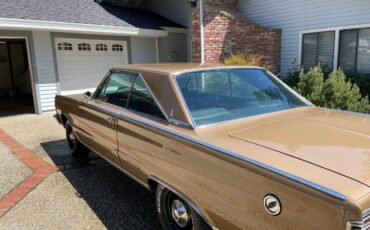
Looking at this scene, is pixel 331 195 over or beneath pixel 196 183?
over

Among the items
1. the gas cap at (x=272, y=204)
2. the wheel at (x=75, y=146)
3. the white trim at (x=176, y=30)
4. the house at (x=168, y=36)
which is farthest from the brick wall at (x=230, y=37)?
the gas cap at (x=272, y=204)

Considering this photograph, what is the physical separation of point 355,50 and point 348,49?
8.0 inches

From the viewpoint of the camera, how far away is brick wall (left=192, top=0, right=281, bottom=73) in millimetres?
9812

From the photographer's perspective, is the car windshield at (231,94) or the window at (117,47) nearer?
the car windshield at (231,94)

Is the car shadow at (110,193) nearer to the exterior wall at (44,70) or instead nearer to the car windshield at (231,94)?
the car windshield at (231,94)

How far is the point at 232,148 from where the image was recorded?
211 centimetres

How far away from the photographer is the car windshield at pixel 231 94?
8.99ft

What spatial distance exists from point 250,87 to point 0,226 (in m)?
2.98

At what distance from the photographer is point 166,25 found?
483 inches

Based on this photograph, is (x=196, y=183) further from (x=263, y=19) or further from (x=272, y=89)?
(x=263, y=19)

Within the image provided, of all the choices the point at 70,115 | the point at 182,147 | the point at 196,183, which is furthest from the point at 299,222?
the point at 70,115

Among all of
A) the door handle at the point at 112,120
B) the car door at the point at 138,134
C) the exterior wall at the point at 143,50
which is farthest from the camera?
the exterior wall at the point at 143,50

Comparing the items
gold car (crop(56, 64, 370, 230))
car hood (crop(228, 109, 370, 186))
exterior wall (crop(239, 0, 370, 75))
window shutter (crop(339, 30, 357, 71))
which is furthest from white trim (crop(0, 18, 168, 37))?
car hood (crop(228, 109, 370, 186))

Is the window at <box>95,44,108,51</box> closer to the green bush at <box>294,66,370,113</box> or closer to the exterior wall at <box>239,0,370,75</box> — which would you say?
the exterior wall at <box>239,0,370,75</box>
